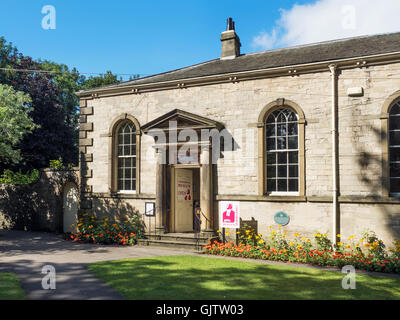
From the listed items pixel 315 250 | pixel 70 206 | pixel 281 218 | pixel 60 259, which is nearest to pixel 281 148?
pixel 281 218

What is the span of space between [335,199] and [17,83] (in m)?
21.7

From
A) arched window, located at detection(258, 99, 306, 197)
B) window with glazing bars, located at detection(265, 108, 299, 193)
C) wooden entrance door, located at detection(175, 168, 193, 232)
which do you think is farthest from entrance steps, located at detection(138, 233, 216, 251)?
window with glazing bars, located at detection(265, 108, 299, 193)

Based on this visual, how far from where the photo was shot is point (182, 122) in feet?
43.4

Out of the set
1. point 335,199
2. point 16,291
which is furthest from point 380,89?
point 16,291

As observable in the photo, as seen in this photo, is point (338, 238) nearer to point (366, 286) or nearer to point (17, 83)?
point (366, 286)

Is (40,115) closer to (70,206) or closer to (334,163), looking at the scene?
(70,206)

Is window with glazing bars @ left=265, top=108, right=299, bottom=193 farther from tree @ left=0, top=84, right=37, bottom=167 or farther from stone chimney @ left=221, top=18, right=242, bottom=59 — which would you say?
tree @ left=0, top=84, right=37, bottom=167

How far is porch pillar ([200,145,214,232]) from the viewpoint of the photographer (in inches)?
492

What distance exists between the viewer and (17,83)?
939 inches

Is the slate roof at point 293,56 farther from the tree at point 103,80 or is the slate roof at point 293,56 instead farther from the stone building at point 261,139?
the tree at point 103,80

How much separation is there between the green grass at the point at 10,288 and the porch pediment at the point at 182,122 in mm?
7004

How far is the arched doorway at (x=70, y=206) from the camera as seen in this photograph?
16016 mm

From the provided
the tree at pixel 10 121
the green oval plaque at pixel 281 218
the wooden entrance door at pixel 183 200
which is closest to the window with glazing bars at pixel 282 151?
the green oval plaque at pixel 281 218

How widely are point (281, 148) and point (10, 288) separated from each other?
28.4 feet
